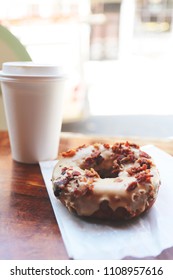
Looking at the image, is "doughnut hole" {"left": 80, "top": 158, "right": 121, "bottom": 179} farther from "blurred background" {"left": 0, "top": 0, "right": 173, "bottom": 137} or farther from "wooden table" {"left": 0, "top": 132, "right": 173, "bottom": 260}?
"blurred background" {"left": 0, "top": 0, "right": 173, "bottom": 137}

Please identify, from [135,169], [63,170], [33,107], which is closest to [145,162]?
[135,169]

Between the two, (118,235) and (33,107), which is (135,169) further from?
(33,107)

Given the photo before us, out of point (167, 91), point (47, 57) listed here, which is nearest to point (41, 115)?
point (47, 57)

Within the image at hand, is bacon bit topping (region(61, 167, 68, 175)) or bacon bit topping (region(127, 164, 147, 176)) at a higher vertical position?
bacon bit topping (region(127, 164, 147, 176))

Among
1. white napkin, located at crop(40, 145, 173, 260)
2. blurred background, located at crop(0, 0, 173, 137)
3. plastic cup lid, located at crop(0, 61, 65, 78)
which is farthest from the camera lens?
blurred background, located at crop(0, 0, 173, 137)

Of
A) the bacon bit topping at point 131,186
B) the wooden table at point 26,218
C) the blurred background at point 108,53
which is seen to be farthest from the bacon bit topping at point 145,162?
the blurred background at point 108,53

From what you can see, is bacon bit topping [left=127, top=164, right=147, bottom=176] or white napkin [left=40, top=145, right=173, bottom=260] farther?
bacon bit topping [left=127, top=164, right=147, bottom=176]

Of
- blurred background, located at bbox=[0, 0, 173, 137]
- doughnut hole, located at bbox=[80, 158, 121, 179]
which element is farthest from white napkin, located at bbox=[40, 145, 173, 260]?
blurred background, located at bbox=[0, 0, 173, 137]
